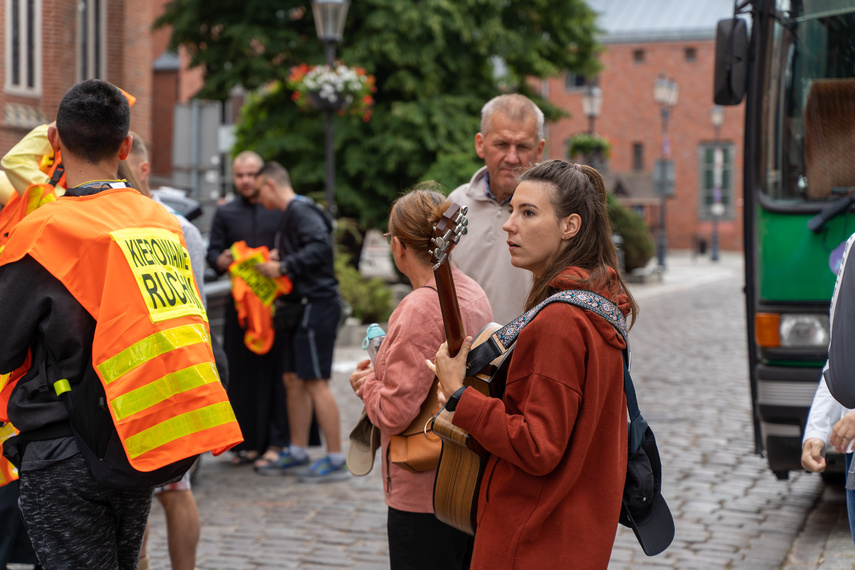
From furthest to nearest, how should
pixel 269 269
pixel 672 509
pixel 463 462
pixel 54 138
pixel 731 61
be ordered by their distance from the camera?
pixel 269 269
pixel 672 509
pixel 731 61
pixel 54 138
pixel 463 462

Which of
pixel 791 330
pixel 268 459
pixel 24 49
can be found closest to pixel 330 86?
pixel 268 459

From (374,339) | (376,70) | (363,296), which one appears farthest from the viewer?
(376,70)

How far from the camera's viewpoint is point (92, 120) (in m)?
2.69

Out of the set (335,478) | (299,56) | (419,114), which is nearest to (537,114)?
(335,478)

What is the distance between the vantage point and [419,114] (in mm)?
20438

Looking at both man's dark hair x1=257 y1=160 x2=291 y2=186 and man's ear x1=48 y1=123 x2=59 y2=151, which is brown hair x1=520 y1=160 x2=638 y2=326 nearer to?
man's ear x1=48 y1=123 x2=59 y2=151

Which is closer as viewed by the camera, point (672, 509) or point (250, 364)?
point (672, 509)

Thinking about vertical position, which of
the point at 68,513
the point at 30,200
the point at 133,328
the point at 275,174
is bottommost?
the point at 68,513

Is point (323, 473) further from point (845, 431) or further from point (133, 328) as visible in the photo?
point (845, 431)

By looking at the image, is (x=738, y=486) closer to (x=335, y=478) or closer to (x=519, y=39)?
(x=335, y=478)

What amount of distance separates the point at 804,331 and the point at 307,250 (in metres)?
3.15

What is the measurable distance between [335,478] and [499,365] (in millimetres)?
4412

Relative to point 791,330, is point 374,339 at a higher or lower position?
higher

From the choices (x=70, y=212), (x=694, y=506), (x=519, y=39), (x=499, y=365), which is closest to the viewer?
(x=499, y=365)
